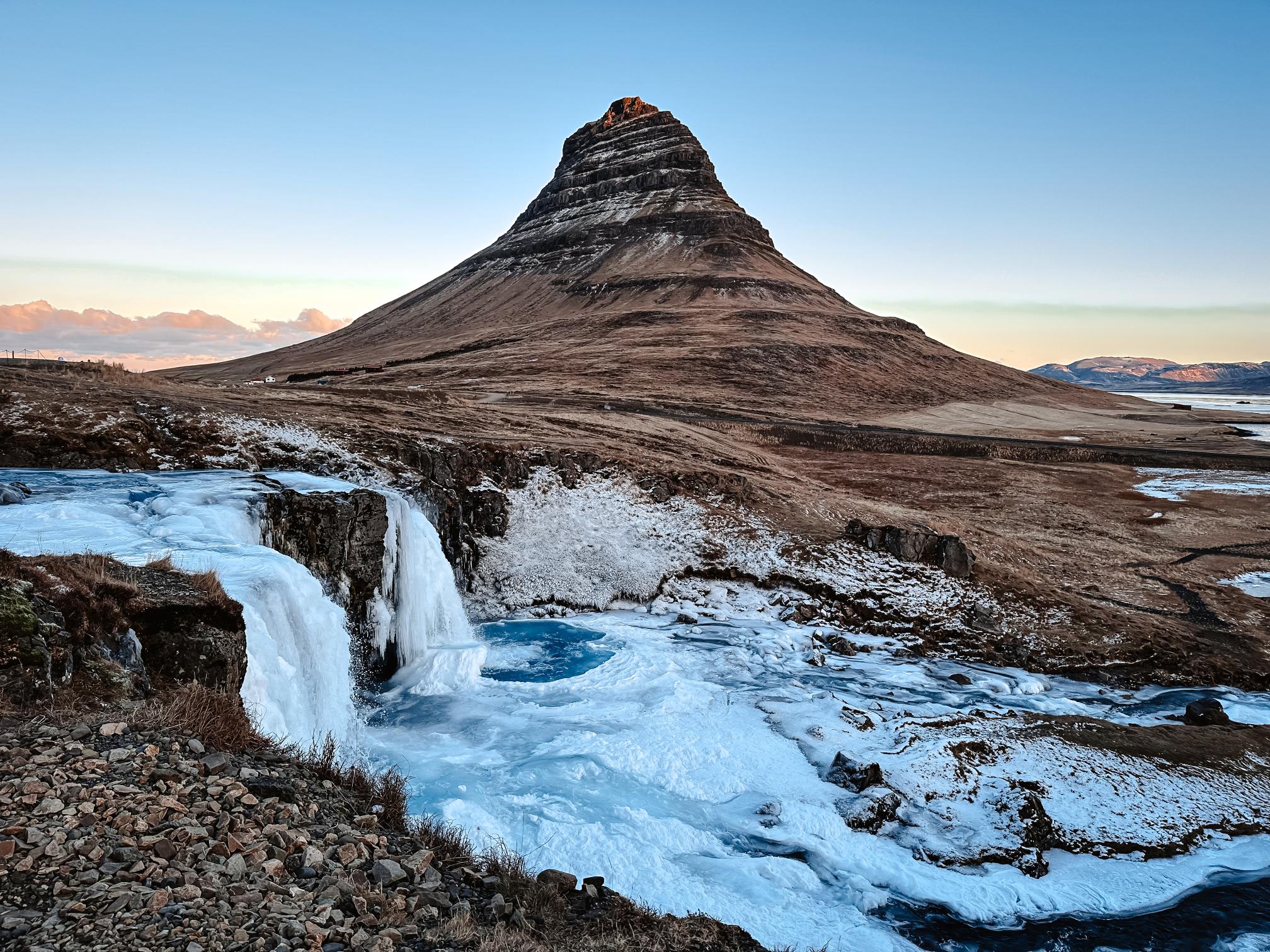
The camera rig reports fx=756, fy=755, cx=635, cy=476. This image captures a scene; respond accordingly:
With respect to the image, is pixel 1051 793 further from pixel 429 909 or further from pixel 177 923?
pixel 177 923

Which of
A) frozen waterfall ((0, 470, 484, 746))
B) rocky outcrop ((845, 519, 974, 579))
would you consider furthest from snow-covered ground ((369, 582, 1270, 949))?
rocky outcrop ((845, 519, 974, 579))

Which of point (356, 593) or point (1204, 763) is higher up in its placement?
point (356, 593)

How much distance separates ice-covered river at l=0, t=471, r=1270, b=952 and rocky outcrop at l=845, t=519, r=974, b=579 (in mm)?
5738

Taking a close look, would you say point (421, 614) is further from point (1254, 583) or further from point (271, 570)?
point (1254, 583)

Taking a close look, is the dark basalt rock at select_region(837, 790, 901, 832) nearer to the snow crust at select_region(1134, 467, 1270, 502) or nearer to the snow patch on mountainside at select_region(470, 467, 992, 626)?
the snow patch on mountainside at select_region(470, 467, 992, 626)

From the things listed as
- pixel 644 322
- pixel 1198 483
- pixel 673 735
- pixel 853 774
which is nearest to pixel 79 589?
pixel 673 735

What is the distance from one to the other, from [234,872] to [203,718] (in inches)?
118

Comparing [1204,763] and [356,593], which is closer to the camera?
[1204,763]

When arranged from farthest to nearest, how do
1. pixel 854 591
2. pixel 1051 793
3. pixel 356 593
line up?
1. pixel 854 591
2. pixel 356 593
3. pixel 1051 793

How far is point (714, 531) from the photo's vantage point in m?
32.0

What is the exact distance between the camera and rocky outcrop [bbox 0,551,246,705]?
902cm

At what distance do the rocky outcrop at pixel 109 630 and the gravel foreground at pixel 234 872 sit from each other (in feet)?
3.77

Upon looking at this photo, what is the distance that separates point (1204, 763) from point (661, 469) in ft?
76.1

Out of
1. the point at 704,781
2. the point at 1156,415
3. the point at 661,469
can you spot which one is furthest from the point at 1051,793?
the point at 1156,415
